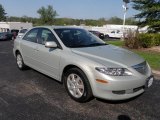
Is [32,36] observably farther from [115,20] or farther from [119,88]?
[115,20]

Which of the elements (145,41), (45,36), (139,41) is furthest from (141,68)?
(145,41)

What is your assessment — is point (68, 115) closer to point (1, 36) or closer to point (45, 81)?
point (45, 81)

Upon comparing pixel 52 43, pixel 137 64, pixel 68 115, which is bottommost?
pixel 68 115

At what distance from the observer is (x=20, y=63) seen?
716cm

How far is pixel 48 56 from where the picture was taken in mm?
5332

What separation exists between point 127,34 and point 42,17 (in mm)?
50776

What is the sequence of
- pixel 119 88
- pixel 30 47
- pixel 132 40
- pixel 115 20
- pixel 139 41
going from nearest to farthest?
Answer: pixel 119 88 → pixel 30 47 → pixel 132 40 → pixel 139 41 → pixel 115 20

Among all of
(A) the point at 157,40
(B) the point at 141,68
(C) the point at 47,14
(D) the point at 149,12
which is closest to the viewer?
(B) the point at 141,68

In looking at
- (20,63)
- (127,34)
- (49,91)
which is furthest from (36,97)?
(127,34)

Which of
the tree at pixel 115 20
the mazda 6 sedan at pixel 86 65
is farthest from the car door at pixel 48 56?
the tree at pixel 115 20

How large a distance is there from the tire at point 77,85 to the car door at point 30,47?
5.27ft

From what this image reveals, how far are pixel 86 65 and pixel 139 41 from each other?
379 inches

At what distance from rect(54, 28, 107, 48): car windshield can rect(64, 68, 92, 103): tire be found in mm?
764

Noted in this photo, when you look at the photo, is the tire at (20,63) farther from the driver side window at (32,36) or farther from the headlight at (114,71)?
the headlight at (114,71)
